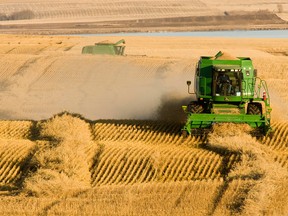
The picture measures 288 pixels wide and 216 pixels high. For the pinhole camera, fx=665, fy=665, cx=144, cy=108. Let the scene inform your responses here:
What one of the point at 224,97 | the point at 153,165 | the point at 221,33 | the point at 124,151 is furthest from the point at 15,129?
the point at 221,33

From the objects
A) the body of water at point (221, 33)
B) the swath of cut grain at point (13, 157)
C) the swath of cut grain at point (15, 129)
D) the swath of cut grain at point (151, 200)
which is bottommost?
the body of water at point (221, 33)

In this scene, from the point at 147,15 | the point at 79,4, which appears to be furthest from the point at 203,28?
the point at 79,4

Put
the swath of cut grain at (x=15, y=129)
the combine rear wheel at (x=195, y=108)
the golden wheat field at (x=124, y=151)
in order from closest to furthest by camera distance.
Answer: the golden wheat field at (x=124, y=151), the swath of cut grain at (x=15, y=129), the combine rear wheel at (x=195, y=108)

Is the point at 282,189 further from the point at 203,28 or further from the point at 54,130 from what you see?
the point at 203,28

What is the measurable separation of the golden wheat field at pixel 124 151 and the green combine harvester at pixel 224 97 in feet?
1.14

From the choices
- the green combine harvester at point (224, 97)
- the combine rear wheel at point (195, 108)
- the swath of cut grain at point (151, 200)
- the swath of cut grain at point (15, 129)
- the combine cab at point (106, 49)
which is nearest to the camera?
the swath of cut grain at point (151, 200)

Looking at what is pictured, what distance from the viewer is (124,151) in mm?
15922

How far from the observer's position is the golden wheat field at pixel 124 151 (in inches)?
453

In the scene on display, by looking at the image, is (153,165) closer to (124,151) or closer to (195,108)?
(124,151)

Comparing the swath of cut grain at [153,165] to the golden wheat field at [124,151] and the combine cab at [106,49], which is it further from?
the combine cab at [106,49]

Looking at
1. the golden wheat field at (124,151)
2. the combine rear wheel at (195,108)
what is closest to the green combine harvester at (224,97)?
the combine rear wheel at (195,108)

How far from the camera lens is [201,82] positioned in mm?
18750

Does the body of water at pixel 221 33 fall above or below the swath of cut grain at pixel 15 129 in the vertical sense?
below

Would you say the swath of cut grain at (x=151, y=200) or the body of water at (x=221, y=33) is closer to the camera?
the swath of cut grain at (x=151, y=200)
